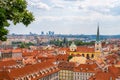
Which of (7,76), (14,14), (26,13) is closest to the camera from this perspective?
(14,14)

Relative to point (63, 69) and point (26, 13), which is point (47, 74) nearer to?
point (63, 69)

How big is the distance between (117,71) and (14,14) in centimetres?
4992

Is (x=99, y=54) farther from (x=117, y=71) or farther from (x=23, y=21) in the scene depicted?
(x=23, y=21)

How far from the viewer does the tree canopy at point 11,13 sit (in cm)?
659

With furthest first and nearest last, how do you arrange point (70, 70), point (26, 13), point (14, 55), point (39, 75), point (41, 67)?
point (14, 55)
point (70, 70)
point (41, 67)
point (39, 75)
point (26, 13)

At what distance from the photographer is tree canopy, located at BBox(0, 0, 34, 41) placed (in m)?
6.59

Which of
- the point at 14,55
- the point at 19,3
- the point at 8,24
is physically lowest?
the point at 14,55

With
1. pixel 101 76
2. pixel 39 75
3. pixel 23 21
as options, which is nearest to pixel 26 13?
pixel 23 21

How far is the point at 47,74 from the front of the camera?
188 ft

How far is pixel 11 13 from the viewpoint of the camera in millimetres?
6723

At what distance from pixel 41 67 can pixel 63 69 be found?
13.7 m

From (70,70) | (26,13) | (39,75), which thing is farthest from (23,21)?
(70,70)

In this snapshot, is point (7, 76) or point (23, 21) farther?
point (7, 76)

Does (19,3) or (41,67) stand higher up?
(19,3)
